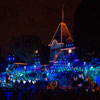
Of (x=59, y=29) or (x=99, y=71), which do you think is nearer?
(x=99, y=71)

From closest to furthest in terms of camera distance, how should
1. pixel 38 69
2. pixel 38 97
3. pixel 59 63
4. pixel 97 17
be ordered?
pixel 38 97 < pixel 97 17 < pixel 59 63 < pixel 38 69

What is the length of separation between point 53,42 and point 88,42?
2715 cm

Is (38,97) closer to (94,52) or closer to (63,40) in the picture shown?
(94,52)

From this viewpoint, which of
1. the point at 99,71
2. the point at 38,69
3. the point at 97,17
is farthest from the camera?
the point at 38,69

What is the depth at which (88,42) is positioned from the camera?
1140 cm

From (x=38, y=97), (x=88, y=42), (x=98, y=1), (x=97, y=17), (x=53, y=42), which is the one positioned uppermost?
(x=53, y=42)

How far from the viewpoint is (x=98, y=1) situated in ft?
36.1

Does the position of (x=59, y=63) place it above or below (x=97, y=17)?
below

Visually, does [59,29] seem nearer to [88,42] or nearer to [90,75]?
[90,75]

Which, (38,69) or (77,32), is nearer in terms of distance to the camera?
(77,32)

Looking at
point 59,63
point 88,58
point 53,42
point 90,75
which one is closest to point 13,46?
point 53,42

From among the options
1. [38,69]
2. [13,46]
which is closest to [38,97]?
[38,69]

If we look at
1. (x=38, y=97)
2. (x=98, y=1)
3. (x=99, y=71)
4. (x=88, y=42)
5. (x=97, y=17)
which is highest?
(x=98, y=1)

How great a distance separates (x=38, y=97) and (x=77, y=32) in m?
5.14
